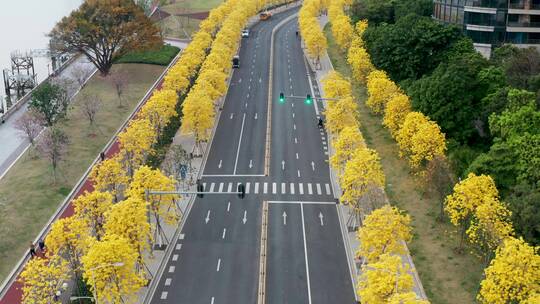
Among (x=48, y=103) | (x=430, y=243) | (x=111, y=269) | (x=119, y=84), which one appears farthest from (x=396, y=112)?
(x=48, y=103)

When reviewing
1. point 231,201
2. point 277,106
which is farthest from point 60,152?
point 277,106

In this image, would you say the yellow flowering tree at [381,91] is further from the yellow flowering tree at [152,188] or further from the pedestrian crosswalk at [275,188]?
the yellow flowering tree at [152,188]

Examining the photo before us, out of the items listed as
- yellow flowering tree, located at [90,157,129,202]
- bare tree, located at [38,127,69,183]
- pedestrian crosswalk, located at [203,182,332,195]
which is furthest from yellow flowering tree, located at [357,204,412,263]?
bare tree, located at [38,127,69,183]

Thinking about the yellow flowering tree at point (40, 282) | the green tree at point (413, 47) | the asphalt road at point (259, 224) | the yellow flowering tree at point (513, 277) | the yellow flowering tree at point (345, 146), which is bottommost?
the asphalt road at point (259, 224)

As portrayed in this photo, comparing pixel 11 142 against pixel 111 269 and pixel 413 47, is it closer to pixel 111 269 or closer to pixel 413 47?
pixel 111 269

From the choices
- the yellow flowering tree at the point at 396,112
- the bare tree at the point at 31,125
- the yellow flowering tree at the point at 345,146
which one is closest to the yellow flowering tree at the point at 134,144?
the bare tree at the point at 31,125

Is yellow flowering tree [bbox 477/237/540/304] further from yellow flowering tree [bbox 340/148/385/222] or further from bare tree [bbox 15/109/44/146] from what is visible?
bare tree [bbox 15/109/44/146]
